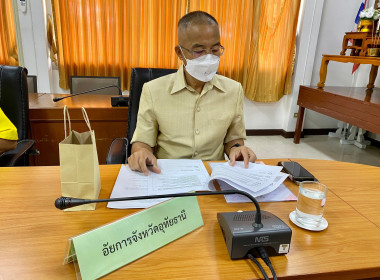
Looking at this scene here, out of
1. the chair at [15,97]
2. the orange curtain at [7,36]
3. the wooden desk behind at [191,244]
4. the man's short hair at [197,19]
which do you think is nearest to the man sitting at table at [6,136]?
the chair at [15,97]

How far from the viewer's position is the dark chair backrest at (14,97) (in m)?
1.37

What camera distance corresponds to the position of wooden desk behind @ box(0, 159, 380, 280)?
518 mm

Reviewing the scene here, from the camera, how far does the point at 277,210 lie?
28.9 inches

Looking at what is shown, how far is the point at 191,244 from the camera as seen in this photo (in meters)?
0.59

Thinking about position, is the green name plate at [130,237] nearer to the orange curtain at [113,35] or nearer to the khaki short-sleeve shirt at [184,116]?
the khaki short-sleeve shirt at [184,116]

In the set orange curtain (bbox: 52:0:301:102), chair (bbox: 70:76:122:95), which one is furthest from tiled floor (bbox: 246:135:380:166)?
chair (bbox: 70:76:122:95)

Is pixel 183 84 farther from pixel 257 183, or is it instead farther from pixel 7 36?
pixel 7 36

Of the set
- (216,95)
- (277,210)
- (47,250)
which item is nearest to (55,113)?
(216,95)

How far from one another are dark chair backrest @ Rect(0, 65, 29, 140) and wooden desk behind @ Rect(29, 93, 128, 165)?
266 mm

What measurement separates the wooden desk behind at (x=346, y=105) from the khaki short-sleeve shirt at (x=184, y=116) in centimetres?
172

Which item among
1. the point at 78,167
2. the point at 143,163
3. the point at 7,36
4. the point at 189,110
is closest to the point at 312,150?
the point at 189,110

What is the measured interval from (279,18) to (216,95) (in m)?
2.54

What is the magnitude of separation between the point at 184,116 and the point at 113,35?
2256 mm

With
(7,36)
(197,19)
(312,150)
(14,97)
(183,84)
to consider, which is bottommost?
(312,150)
